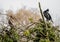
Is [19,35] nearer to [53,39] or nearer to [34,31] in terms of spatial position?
[34,31]

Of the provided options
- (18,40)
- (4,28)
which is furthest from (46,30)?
(4,28)

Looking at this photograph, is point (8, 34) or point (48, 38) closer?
point (48, 38)

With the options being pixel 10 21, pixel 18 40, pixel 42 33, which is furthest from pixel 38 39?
pixel 10 21

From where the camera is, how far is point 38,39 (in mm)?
2221

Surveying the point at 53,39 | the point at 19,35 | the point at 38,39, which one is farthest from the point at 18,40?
the point at 53,39

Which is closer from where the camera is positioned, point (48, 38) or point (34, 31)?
point (48, 38)

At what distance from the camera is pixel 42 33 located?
7.32ft

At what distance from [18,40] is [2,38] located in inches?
6.7

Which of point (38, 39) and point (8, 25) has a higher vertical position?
point (8, 25)

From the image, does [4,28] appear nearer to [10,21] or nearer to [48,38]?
[10,21]

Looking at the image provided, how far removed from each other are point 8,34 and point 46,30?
417 mm

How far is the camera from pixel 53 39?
2217 millimetres

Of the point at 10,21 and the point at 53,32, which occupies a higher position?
the point at 10,21

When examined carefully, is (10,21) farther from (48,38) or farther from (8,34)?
(48,38)
